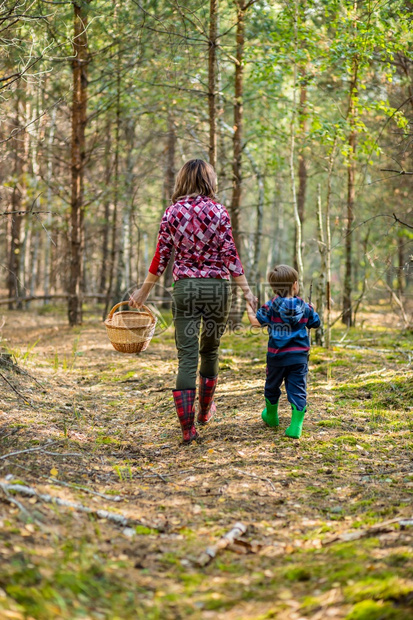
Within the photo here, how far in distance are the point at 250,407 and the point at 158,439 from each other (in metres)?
1.10

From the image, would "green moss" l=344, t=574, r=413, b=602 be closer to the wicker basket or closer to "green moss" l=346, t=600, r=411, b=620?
"green moss" l=346, t=600, r=411, b=620

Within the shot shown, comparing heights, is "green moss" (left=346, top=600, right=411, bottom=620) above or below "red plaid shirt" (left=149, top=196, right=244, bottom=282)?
below

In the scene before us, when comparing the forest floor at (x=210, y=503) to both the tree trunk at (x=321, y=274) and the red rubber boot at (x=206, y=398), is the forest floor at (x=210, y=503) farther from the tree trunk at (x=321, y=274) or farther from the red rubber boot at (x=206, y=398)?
the tree trunk at (x=321, y=274)

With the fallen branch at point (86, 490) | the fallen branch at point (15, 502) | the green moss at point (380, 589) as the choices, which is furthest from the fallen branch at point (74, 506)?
the green moss at point (380, 589)

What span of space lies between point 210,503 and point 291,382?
145 centimetres

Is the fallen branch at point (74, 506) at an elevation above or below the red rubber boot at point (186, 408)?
below

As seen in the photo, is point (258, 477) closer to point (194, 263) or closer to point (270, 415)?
point (270, 415)

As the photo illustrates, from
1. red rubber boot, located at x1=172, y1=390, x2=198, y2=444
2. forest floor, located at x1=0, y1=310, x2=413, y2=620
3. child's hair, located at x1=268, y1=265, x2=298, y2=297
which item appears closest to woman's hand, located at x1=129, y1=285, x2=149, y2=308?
red rubber boot, located at x1=172, y1=390, x2=198, y2=444

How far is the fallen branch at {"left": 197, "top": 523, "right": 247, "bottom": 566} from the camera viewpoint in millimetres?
2344

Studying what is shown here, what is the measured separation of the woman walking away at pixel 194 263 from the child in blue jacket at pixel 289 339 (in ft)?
0.65

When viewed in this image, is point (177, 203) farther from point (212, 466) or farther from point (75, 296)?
point (75, 296)

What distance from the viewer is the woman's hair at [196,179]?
3977 mm

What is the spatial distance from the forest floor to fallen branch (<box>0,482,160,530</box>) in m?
0.02

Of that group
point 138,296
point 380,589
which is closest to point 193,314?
point 138,296
